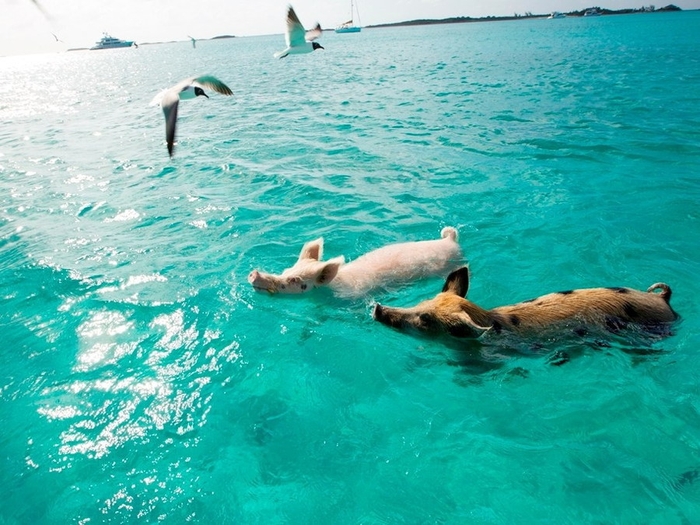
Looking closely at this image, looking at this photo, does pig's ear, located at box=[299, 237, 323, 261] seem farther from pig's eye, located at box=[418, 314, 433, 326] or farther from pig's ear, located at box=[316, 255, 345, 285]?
pig's eye, located at box=[418, 314, 433, 326]

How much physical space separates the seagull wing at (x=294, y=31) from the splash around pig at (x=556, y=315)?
471 inches

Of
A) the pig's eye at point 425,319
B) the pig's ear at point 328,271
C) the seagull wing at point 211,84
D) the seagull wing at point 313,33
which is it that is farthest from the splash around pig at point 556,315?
the seagull wing at point 313,33

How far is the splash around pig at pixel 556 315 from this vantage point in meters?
5.21

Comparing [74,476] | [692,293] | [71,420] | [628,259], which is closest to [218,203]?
[71,420]

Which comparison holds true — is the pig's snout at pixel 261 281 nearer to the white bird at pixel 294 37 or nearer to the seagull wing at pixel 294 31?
the white bird at pixel 294 37

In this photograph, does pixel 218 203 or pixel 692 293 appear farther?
pixel 218 203

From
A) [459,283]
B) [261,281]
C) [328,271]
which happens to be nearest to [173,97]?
[261,281]

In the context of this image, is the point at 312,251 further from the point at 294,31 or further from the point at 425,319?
the point at 294,31

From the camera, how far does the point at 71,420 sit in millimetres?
5348

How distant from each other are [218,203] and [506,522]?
32.4 ft

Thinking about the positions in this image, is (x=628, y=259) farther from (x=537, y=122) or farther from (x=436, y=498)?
(x=537, y=122)

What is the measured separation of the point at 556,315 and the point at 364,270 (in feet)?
10.5

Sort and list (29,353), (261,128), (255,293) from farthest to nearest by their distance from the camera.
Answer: (261,128) → (255,293) → (29,353)

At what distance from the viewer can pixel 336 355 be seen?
6.23 meters
